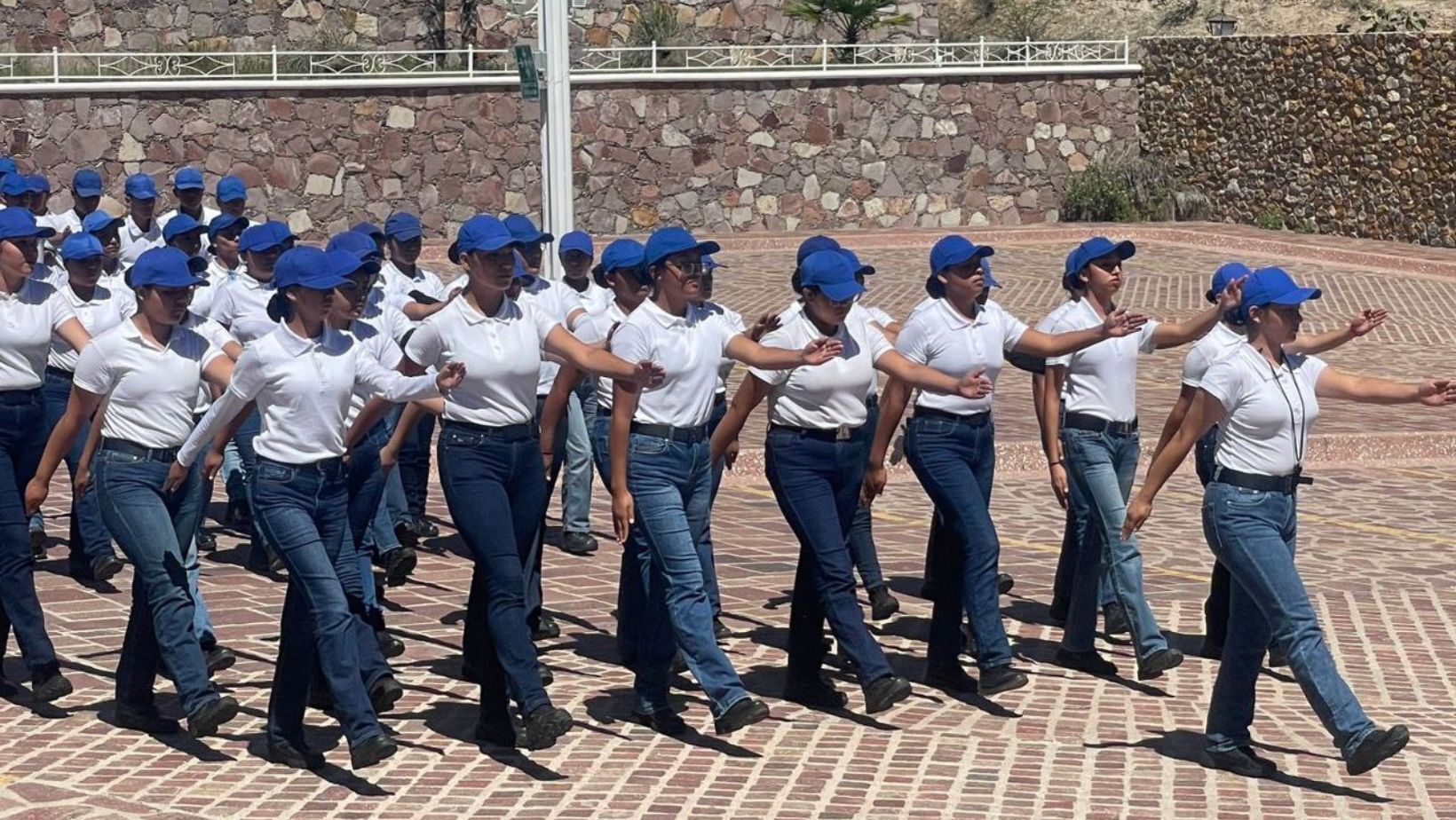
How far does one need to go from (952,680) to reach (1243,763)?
1.55 metres

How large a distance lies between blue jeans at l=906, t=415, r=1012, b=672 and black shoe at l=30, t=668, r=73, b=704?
351 cm

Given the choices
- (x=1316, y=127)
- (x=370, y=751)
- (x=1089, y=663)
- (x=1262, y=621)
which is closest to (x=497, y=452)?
(x=370, y=751)

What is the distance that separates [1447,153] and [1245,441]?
2206cm

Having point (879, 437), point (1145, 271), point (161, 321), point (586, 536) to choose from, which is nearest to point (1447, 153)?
point (1145, 271)

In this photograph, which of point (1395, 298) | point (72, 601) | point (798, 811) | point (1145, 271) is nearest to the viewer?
point (798, 811)

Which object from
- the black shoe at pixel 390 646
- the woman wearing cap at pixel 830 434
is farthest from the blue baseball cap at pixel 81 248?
the woman wearing cap at pixel 830 434

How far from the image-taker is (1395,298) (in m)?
25.5

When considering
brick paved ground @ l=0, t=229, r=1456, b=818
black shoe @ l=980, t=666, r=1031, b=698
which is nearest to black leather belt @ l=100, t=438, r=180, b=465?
brick paved ground @ l=0, t=229, r=1456, b=818

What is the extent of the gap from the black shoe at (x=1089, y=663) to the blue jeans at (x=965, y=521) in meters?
0.69

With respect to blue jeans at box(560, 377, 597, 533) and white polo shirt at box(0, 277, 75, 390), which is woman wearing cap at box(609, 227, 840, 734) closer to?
white polo shirt at box(0, 277, 75, 390)

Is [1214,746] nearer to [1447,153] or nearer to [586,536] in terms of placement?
A: [586,536]

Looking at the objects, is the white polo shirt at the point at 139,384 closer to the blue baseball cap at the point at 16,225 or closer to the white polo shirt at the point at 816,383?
the blue baseball cap at the point at 16,225

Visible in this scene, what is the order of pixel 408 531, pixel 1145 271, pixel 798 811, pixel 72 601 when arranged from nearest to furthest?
pixel 798 811
pixel 72 601
pixel 408 531
pixel 1145 271

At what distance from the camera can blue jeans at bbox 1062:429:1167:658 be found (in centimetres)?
1010
